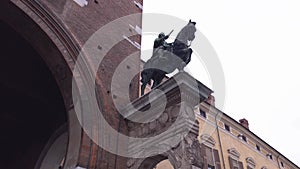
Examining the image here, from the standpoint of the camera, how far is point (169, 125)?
5.15m

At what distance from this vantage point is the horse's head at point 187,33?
5910 mm

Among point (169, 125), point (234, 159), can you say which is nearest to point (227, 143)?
point (234, 159)

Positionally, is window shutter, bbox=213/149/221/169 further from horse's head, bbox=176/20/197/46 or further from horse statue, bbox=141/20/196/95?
horse's head, bbox=176/20/197/46

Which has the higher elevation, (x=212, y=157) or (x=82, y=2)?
(x=212, y=157)

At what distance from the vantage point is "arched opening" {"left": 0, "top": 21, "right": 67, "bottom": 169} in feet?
21.5

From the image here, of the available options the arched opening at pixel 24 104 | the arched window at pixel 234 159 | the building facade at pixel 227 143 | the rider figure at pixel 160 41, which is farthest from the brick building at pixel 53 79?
the arched window at pixel 234 159

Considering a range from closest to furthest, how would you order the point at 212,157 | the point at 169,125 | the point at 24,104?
the point at 169,125 < the point at 24,104 < the point at 212,157

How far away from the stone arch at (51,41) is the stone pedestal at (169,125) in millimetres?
1148

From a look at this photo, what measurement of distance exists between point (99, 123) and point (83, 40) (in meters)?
1.82

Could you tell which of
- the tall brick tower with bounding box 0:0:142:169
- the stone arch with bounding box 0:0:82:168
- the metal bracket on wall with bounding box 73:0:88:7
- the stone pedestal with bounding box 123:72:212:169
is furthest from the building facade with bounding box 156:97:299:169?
the stone arch with bounding box 0:0:82:168

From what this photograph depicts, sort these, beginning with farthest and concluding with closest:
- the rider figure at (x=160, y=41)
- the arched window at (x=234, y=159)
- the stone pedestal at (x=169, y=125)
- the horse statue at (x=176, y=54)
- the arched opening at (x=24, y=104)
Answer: the arched window at (x=234, y=159), the arched opening at (x=24, y=104), the rider figure at (x=160, y=41), the horse statue at (x=176, y=54), the stone pedestal at (x=169, y=125)

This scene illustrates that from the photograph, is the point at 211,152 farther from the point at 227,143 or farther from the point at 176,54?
the point at 176,54

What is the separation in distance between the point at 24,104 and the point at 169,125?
4245 mm

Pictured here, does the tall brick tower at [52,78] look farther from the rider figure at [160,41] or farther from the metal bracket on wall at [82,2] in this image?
the rider figure at [160,41]
